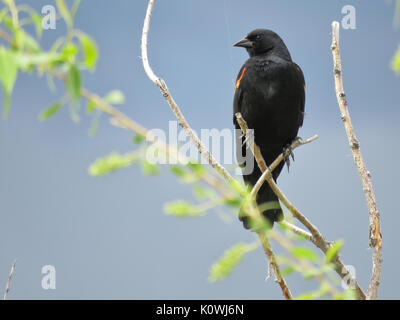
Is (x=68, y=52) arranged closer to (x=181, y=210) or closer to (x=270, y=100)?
(x=181, y=210)

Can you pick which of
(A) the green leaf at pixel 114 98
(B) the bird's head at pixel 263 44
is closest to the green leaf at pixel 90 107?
(A) the green leaf at pixel 114 98

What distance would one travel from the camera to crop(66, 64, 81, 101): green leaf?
1.29ft

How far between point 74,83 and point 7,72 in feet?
0.17

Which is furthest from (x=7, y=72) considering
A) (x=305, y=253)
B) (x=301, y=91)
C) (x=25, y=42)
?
(x=301, y=91)

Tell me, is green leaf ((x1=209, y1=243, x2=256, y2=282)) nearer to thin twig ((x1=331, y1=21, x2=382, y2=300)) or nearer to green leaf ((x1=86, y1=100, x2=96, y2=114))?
green leaf ((x1=86, y1=100, x2=96, y2=114))

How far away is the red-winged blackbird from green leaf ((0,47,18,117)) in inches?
69.7

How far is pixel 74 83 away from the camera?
1.30 ft

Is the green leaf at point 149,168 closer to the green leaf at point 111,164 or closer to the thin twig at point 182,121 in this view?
the green leaf at point 111,164

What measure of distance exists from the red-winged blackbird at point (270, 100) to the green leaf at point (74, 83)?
174 centimetres

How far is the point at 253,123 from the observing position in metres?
2.18

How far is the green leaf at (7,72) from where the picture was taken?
0.37 metres
